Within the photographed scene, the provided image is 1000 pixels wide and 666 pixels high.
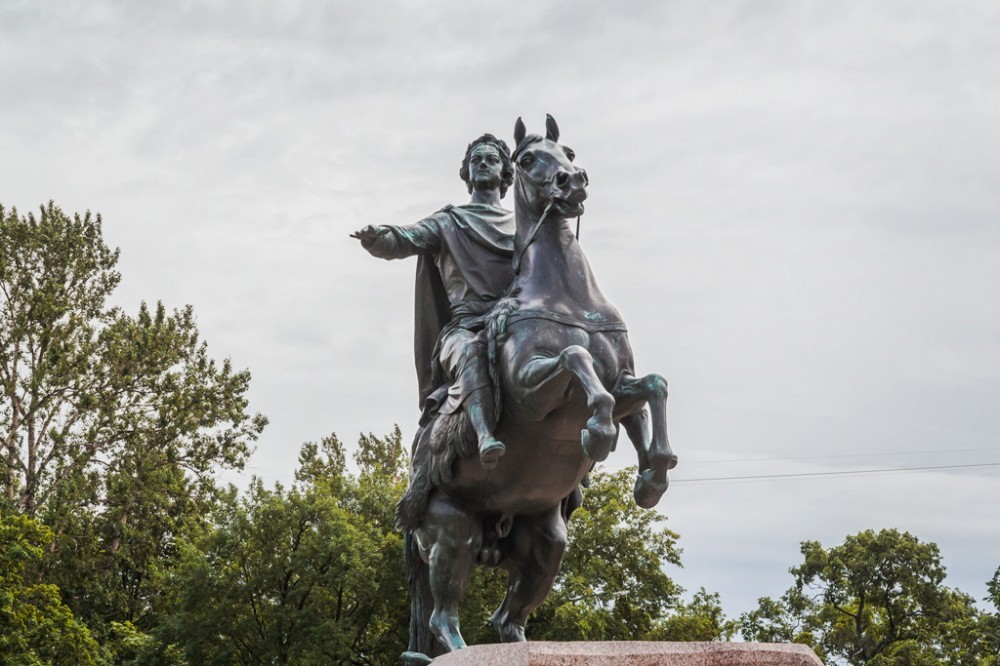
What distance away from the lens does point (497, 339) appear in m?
9.66

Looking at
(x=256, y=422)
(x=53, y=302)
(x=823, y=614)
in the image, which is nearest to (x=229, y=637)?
(x=256, y=422)

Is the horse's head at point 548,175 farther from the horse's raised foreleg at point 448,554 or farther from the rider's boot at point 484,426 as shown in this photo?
the horse's raised foreleg at point 448,554

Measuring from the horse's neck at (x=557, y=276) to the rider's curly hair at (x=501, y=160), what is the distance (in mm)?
1453

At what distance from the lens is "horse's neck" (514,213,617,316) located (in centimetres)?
959

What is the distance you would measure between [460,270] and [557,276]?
1231 mm

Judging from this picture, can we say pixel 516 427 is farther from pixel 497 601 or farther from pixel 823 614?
pixel 823 614

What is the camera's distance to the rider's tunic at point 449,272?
10539 millimetres

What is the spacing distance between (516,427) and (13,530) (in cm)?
2189

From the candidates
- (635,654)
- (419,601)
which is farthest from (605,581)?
(635,654)

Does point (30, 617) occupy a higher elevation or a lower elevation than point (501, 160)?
lower

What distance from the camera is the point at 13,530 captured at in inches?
1142

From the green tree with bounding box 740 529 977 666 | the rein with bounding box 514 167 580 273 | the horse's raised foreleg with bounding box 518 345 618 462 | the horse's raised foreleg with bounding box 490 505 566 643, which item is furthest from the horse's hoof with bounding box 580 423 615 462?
the green tree with bounding box 740 529 977 666

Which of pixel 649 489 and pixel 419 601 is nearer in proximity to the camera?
pixel 649 489

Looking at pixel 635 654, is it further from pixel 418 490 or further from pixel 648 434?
pixel 418 490
